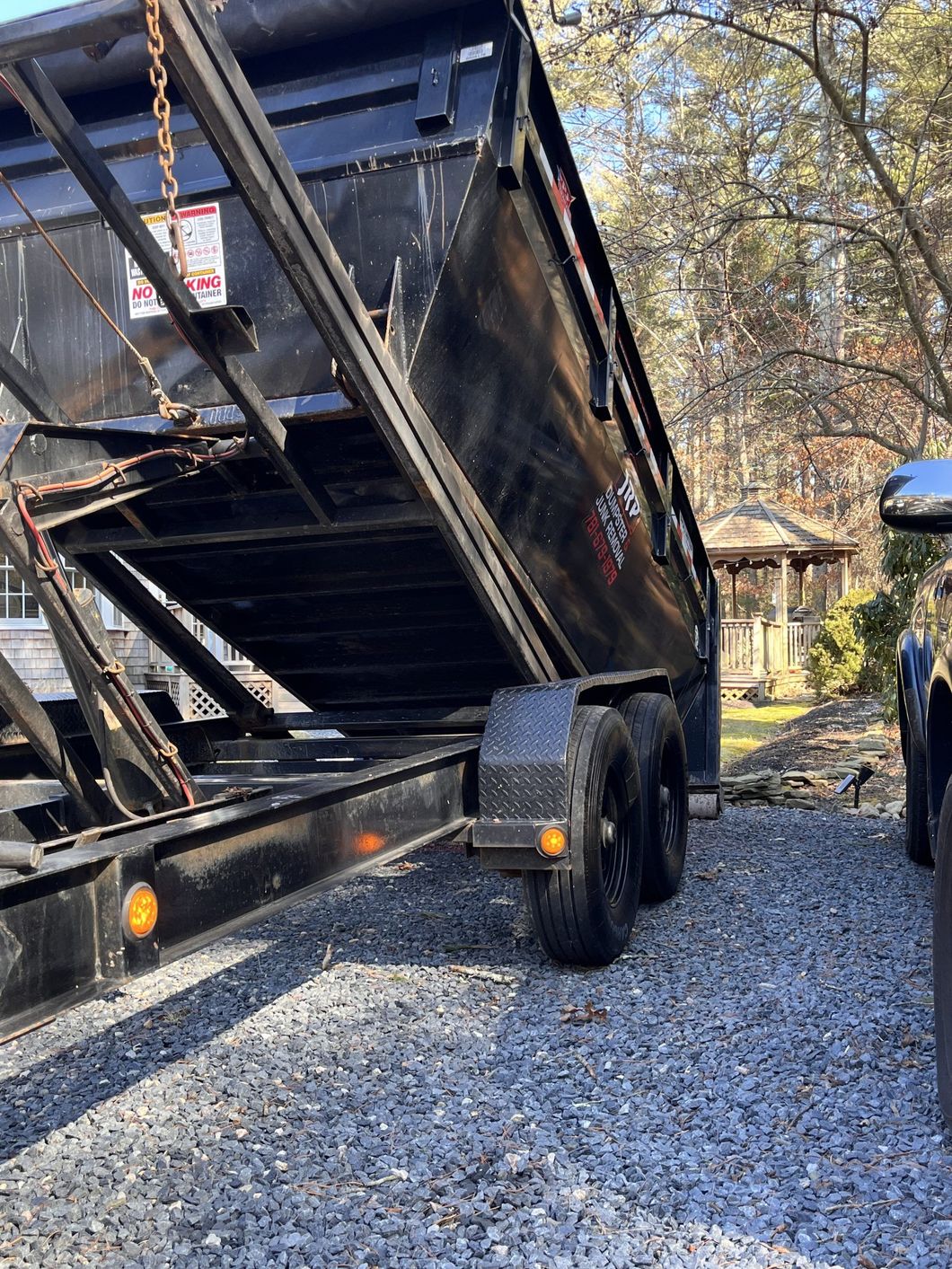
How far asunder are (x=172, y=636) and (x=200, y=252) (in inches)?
82.4

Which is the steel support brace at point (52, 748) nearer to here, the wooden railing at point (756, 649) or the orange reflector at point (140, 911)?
the orange reflector at point (140, 911)

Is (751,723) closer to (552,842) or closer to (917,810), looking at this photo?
(917,810)

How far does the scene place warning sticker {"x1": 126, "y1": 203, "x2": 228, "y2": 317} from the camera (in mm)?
3912

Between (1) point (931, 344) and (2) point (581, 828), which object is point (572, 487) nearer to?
(2) point (581, 828)

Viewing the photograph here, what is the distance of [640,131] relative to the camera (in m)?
12.5

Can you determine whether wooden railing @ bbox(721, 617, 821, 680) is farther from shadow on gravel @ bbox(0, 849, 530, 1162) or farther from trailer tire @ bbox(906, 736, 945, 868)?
shadow on gravel @ bbox(0, 849, 530, 1162)

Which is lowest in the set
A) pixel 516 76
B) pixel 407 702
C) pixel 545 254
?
pixel 407 702

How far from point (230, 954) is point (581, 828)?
1796 millimetres

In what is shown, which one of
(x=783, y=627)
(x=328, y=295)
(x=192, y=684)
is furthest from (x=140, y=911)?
(x=783, y=627)

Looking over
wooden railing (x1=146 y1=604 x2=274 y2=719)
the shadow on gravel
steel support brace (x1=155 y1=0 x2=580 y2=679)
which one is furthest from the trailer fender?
wooden railing (x1=146 y1=604 x2=274 y2=719)

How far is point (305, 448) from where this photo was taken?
12.8 feet

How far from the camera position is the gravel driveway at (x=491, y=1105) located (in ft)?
8.77

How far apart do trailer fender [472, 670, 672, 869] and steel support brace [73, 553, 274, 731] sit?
1.87 metres

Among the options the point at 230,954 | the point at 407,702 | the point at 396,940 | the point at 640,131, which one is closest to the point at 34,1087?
the point at 230,954
